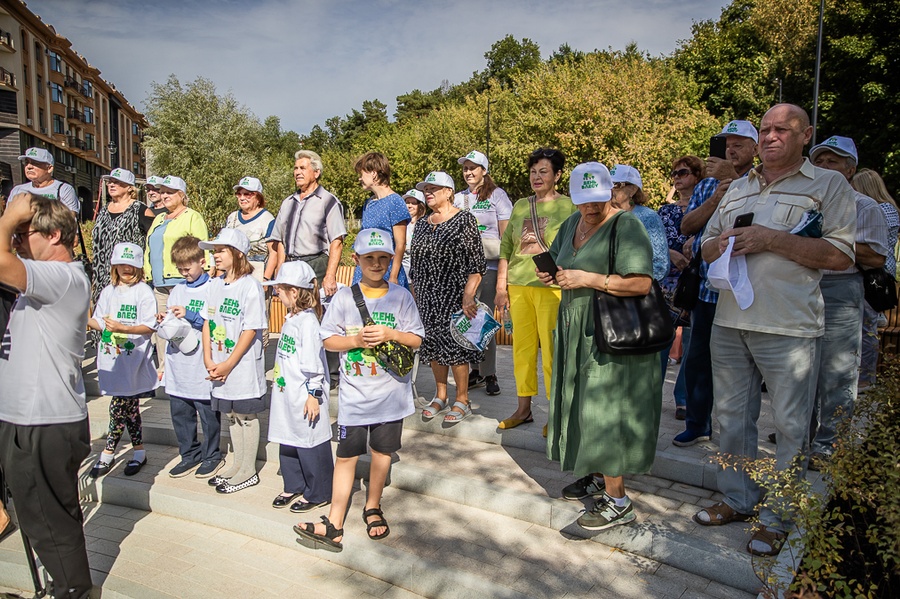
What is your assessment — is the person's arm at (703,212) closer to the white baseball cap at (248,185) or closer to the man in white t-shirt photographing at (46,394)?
the man in white t-shirt photographing at (46,394)

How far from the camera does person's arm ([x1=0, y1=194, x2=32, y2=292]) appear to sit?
117 inches

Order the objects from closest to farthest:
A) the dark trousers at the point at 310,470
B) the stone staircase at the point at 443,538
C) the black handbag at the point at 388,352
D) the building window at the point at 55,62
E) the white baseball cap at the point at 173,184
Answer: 1. the stone staircase at the point at 443,538
2. the black handbag at the point at 388,352
3. the dark trousers at the point at 310,470
4. the white baseball cap at the point at 173,184
5. the building window at the point at 55,62

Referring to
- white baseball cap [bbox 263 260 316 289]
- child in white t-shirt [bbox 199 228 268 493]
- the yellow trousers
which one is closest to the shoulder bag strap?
white baseball cap [bbox 263 260 316 289]

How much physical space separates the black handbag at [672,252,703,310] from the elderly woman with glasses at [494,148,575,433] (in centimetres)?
90

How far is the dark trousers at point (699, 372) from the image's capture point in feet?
15.5

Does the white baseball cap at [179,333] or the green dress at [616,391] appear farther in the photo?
the white baseball cap at [179,333]

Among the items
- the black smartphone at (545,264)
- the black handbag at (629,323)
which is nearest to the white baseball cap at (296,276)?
the black smartphone at (545,264)

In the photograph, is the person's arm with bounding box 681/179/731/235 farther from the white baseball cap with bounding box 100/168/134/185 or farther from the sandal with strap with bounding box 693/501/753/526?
the white baseball cap with bounding box 100/168/134/185

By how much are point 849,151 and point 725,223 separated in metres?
1.36

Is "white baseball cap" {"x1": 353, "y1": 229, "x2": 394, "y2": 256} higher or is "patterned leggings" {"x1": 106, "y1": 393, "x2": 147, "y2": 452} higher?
"white baseball cap" {"x1": 353, "y1": 229, "x2": 394, "y2": 256}

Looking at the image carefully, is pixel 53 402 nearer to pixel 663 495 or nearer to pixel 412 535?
pixel 412 535

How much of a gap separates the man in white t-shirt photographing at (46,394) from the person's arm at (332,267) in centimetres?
267

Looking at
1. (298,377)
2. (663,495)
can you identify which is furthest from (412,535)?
(663,495)

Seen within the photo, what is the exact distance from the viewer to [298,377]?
4.52 m
